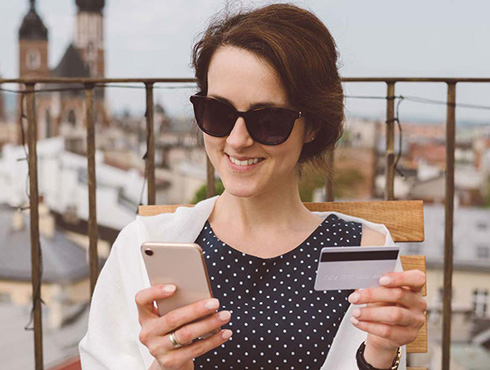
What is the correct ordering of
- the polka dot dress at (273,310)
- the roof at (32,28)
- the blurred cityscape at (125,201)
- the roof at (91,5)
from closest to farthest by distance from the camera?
the polka dot dress at (273,310)
the blurred cityscape at (125,201)
the roof at (32,28)
the roof at (91,5)

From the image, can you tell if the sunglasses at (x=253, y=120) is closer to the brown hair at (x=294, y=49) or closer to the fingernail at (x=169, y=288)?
the brown hair at (x=294, y=49)

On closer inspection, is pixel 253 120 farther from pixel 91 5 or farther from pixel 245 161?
pixel 91 5

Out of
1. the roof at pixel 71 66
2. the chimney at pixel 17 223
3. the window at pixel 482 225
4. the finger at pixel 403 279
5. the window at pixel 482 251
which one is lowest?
the window at pixel 482 251

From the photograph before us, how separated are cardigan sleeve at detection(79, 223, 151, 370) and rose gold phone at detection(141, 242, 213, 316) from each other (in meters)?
0.33

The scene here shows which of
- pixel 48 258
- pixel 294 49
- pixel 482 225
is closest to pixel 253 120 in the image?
pixel 294 49

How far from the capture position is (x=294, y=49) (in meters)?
1.24

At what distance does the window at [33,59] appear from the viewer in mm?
60438

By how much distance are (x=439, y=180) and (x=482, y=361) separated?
1208 cm

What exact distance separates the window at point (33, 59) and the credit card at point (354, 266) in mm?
63077

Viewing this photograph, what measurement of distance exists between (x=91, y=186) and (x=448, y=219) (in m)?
1.11

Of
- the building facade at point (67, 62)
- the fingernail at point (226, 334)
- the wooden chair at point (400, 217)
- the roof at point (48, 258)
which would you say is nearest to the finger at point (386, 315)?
the fingernail at point (226, 334)

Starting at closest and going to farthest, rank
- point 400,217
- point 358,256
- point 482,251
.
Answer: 1. point 358,256
2. point 400,217
3. point 482,251

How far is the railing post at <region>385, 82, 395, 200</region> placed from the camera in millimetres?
2041

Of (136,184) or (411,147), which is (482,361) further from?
(136,184)
